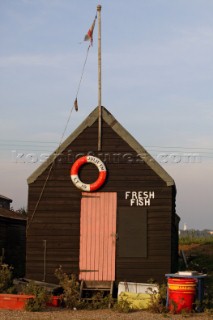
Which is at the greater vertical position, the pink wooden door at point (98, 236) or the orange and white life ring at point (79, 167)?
the orange and white life ring at point (79, 167)

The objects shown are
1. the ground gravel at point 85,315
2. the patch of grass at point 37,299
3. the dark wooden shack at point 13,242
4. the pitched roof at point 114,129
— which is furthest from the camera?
the dark wooden shack at point 13,242

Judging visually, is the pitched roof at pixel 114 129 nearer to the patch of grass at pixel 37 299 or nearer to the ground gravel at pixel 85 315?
the patch of grass at pixel 37 299

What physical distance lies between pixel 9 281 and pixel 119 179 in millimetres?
5035

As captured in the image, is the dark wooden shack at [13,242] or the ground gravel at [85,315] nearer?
the ground gravel at [85,315]

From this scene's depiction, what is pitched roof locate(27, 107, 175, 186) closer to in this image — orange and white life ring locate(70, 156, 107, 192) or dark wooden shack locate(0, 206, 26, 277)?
orange and white life ring locate(70, 156, 107, 192)

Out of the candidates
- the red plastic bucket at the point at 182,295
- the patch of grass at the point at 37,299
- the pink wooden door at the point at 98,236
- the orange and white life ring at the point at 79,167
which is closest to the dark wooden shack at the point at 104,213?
the pink wooden door at the point at 98,236

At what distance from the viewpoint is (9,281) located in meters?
19.5

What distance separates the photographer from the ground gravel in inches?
613

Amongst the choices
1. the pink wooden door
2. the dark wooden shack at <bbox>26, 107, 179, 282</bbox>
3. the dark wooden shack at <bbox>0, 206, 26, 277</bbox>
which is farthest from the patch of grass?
the dark wooden shack at <bbox>0, 206, 26, 277</bbox>

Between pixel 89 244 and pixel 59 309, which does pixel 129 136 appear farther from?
pixel 59 309

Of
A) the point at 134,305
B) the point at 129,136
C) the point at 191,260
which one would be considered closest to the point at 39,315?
the point at 134,305

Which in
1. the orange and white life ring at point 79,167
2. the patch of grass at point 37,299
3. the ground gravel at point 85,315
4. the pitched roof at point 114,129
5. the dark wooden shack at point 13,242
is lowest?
the ground gravel at point 85,315

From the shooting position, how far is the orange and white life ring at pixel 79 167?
1983 centimetres

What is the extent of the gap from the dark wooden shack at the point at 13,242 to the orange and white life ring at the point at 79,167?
4918 mm
